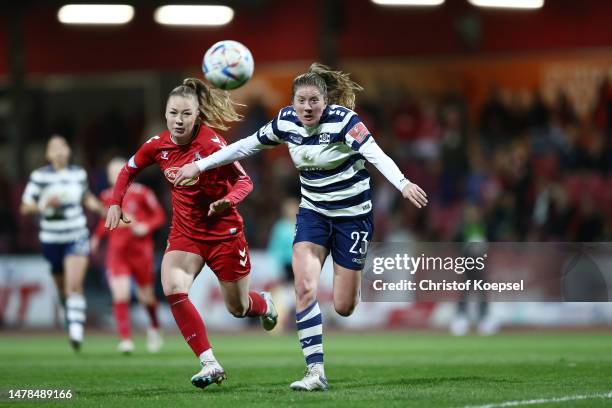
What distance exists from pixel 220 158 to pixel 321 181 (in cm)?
80

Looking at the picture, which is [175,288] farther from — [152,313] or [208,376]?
[152,313]

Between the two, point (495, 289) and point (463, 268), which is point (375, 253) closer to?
point (463, 268)

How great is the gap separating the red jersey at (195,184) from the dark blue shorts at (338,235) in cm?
62

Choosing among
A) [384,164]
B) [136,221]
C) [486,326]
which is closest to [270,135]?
[384,164]

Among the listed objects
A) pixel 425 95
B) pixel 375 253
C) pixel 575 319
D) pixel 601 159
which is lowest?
pixel 575 319

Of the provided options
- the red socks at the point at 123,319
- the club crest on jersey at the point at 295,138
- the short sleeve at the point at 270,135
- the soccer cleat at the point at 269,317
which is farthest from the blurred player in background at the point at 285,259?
the club crest on jersey at the point at 295,138

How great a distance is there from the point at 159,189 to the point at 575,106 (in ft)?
28.6

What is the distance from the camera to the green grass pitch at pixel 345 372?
829 cm

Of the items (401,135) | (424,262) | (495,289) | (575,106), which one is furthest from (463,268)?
(575,106)

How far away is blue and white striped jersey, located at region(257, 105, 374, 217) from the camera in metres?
8.80

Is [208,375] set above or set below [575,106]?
below

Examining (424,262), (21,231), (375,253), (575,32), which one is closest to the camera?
(424,262)

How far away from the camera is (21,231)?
22.9m

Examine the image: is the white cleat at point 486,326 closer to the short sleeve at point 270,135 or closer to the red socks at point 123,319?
the red socks at point 123,319
